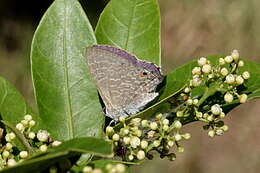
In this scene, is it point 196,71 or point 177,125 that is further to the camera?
point 196,71

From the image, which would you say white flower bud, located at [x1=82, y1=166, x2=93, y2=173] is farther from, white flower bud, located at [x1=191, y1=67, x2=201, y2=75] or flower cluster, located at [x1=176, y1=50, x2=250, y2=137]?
white flower bud, located at [x1=191, y1=67, x2=201, y2=75]

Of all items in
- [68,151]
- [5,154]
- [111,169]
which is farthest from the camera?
[5,154]

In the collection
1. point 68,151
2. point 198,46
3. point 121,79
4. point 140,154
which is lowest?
point 198,46

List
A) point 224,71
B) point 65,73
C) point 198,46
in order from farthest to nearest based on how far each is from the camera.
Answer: point 198,46
point 65,73
point 224,71

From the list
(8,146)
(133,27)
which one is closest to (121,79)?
(133,27)

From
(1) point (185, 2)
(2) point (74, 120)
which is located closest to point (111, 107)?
(2) point (74, 120)

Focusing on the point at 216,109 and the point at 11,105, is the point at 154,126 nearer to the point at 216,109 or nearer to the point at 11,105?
the point at 216,109

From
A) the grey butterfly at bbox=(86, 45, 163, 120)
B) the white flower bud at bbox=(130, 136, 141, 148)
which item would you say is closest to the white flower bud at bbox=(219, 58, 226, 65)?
the grey butterfly at bbox=(86, 45, 163, 120)
